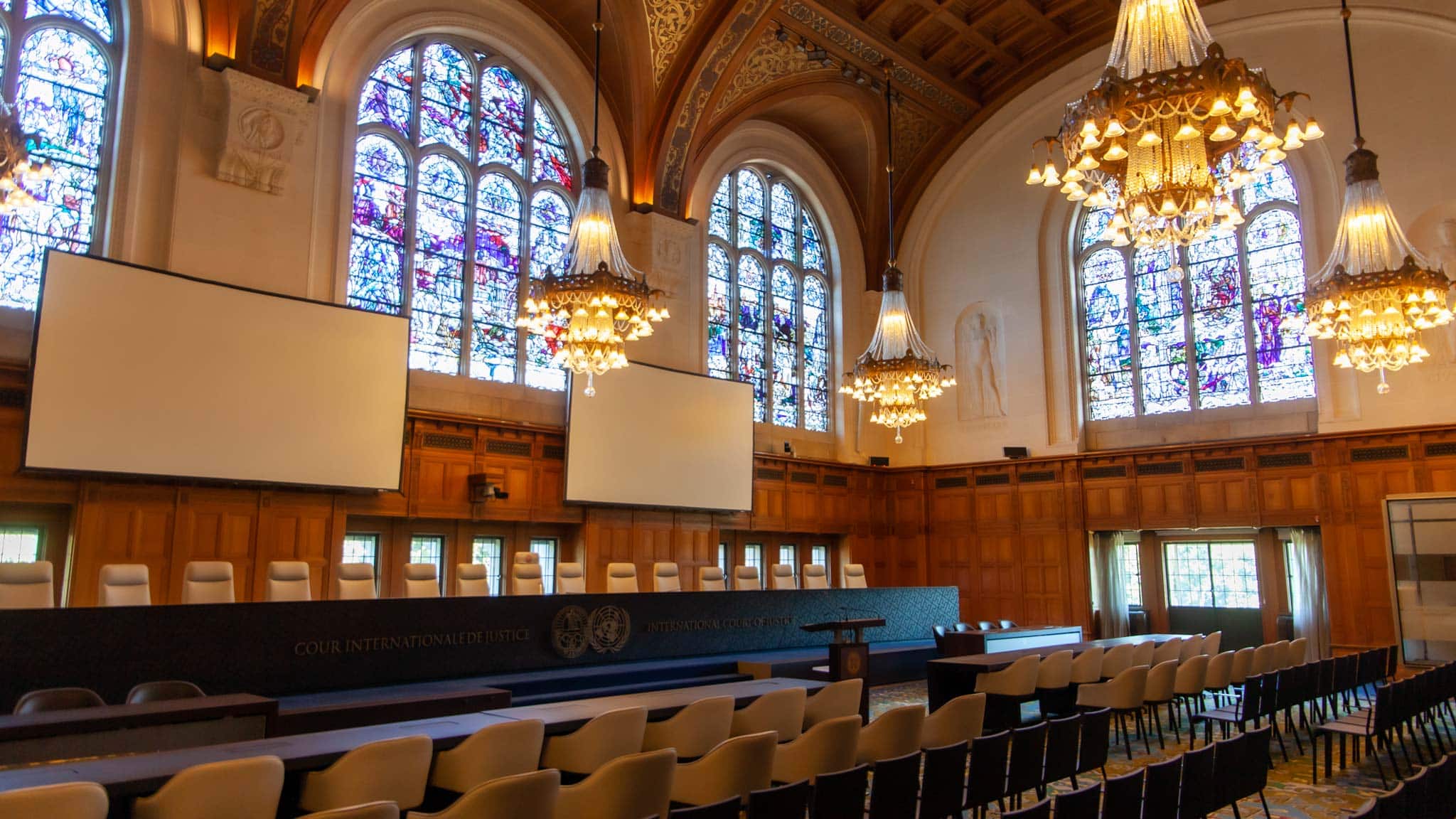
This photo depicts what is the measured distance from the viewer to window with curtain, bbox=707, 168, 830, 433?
15398 millimetres

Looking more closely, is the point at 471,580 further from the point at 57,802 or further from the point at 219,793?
the point at 57,802

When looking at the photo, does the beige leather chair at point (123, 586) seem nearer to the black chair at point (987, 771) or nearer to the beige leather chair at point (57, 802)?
the beige leather chair at point (57, 802)

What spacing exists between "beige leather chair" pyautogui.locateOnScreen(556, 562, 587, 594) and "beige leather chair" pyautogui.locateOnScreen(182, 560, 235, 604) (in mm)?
3174

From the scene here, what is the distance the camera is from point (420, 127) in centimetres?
1223

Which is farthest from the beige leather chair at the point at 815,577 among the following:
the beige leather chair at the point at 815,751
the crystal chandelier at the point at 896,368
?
the beige leather chair at the point at 815,751

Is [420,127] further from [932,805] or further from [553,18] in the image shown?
[932,805]

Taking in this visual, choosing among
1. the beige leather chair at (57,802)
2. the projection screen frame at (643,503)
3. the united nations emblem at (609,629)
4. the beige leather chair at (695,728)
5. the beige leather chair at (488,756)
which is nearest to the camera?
the beige leather chair at (57,802)

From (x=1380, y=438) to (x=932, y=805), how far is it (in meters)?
11.0

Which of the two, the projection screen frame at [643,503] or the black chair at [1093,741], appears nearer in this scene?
the black chair at [1093,741]

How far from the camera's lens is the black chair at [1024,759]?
508 cm

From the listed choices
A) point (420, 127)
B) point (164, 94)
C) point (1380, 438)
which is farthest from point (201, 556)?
point (1380, 438)

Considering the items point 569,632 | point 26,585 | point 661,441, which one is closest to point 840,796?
point 569,632

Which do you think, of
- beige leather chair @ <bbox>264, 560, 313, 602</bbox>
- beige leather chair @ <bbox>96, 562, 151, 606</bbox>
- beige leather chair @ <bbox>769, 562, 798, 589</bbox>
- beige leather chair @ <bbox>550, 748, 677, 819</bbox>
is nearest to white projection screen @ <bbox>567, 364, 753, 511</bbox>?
beige leather chair @ <bbox>769, 562, 798, 589</bbox>

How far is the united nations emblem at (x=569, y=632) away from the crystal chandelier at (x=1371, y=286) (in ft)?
23.7
